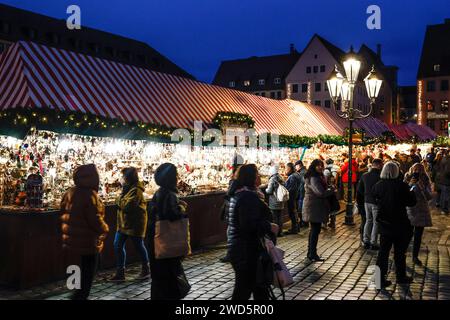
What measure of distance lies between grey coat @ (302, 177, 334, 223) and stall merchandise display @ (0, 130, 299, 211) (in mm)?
2932

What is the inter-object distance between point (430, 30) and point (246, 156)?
54.7 metres

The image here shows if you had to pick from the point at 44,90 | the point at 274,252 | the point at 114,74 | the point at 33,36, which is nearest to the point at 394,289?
the point at 274,252

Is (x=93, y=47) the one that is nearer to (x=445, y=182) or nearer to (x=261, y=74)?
(x=261, y=74)

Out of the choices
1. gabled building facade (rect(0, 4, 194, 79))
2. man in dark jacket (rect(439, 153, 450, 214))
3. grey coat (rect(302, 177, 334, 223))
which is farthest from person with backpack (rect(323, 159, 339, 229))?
gabled building facade (rect(0, 4, 194, 79))

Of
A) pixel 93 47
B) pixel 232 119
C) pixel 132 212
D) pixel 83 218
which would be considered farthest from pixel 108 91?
pixel 93 47

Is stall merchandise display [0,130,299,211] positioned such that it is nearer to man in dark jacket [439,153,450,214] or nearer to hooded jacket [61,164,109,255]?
hooded jacket [61,164,109,255]

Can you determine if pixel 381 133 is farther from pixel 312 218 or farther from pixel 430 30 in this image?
pixel 430 30

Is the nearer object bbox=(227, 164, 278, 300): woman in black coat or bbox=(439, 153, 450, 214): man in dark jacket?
bbox=(227, 164, 278, 300): woman in black coat

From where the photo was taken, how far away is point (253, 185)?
5266 mm

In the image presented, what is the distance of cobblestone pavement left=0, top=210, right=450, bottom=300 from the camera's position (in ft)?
21.8

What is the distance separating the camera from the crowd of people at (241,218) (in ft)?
16.5

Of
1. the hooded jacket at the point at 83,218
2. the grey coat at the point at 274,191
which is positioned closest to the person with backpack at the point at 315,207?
the grey coat at the point at 274,191

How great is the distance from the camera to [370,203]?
9797 millimetres

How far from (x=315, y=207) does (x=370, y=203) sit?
154cm
